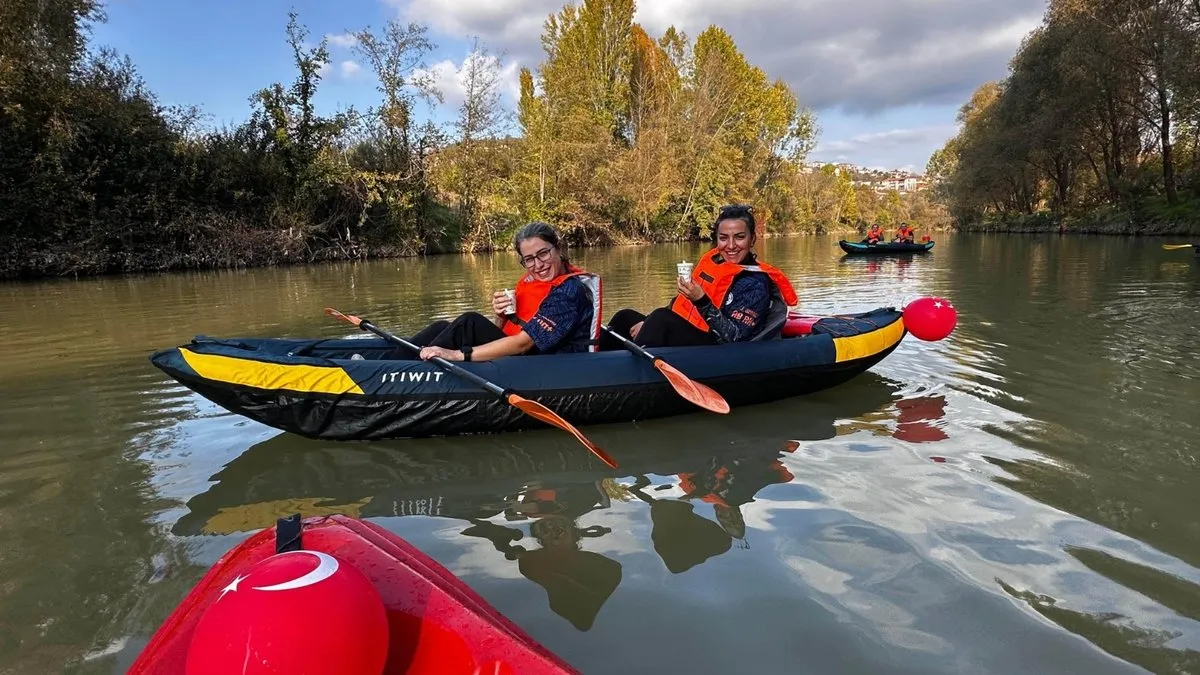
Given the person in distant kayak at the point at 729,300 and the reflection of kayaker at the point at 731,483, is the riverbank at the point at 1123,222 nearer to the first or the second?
the person in distant kayak at the point at 729,300

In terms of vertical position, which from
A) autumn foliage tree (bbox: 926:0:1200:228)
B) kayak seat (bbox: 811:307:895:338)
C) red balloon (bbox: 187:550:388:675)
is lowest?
red balloon (bbox: 187:550:388:675)

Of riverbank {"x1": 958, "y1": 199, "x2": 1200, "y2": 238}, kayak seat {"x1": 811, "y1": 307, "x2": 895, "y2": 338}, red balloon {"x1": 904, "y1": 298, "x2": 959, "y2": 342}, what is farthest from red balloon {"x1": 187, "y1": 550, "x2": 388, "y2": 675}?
riverbank {"x1": 958, "y1": 199, "x2": 1200, "y2": 238}

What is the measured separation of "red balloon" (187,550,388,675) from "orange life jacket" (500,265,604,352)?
121 inches

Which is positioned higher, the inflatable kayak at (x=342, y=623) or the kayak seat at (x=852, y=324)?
the kayak seat at (x=852, y=324)

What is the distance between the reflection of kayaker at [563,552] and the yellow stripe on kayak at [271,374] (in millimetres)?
1284

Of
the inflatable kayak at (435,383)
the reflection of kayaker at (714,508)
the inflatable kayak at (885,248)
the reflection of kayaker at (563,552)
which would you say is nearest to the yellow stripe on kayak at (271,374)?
the inflatable kayak at (435,383)

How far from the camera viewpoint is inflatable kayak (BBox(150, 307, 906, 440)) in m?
3.53

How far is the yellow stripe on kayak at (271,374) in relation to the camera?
347 centimetres

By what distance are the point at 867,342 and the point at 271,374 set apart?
397cm

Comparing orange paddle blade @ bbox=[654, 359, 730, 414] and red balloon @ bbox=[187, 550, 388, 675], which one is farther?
orange paddle blade @ bbox=[654, 359, 730, 414]

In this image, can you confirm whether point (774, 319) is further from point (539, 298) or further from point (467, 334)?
point (467, 334)

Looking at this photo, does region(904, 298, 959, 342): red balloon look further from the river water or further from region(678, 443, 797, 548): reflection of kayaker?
region(678, 443, 797, 548): reflection of kayaker

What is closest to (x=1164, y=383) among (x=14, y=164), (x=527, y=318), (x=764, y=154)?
(x=527, y=318)

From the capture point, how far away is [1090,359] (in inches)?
211
